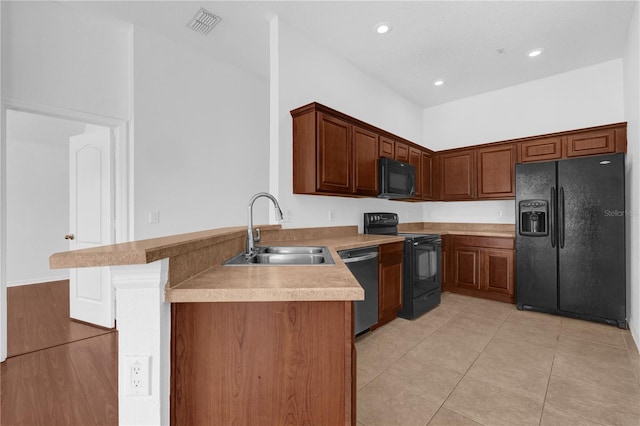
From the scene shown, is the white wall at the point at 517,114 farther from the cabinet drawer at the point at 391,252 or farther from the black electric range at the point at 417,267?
the cabinet drawer at the point at 391,252

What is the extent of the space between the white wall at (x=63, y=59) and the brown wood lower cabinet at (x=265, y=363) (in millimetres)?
2680

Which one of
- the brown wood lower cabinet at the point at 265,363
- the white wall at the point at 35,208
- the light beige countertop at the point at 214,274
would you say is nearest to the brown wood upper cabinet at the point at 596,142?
the light beige countertop at the point at 214,274

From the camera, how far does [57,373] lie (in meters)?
2.11

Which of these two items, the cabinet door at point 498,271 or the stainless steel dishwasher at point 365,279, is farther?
the cabinet door at point 498,271

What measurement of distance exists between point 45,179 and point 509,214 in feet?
24.7

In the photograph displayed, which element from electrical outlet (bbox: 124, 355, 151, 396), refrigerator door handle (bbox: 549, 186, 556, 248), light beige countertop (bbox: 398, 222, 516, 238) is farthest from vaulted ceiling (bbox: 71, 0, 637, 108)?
electrical outlet (bbox: 124, 355, 151, 396)

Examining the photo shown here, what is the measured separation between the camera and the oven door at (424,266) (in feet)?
10.6

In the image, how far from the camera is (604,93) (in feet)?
11.7

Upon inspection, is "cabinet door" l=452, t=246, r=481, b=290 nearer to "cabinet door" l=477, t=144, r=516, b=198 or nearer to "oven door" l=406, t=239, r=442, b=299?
"oven door" l=406, t=239, r=442, b=299

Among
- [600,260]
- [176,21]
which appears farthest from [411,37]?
[600,260]

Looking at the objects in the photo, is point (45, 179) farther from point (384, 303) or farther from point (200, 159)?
point (384, 303)

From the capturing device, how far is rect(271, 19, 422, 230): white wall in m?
2.78

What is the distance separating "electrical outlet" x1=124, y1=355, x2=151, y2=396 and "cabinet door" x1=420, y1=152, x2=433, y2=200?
4.04 meters

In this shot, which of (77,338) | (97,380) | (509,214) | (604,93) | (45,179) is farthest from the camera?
(45,179)
